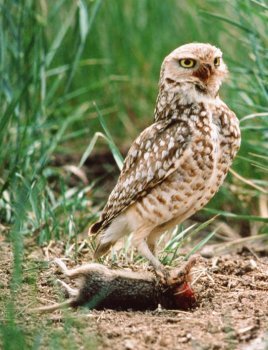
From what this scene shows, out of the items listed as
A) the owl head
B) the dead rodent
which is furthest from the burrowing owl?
the dead rodent

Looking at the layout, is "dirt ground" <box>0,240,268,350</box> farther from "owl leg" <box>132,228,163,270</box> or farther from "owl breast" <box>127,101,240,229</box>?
"owl breast" <box>127,101,240,229</box>

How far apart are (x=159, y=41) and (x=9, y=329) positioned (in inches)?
177

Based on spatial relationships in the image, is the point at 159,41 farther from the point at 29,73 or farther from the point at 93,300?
the point at 93,300

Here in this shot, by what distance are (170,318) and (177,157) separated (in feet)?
2.64

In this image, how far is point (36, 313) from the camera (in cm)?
350

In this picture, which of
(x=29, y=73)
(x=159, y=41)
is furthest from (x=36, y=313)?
(x=159, y=41)

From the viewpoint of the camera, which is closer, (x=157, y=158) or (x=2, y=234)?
(x=157, y=158)

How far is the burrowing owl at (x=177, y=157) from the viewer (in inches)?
156

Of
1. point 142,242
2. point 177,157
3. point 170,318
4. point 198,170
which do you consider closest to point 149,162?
point 177,157

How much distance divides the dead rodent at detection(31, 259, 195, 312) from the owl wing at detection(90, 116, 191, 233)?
466mm

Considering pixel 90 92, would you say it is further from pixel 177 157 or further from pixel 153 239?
pixel 177 157

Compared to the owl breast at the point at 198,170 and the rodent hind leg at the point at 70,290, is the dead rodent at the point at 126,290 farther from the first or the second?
the owl breast at the point at 198,170

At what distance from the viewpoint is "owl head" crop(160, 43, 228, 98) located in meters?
4.06

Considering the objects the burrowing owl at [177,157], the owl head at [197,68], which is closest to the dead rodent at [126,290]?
the burrowing owl at [177,157]
